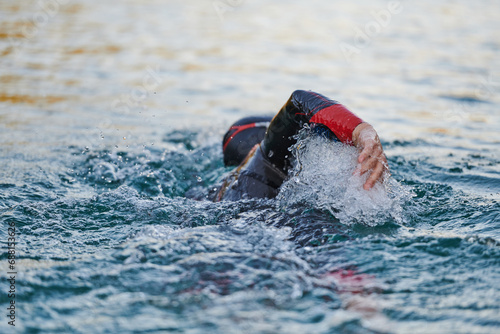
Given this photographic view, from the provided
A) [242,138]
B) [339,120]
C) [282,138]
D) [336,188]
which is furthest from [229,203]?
[242,138]

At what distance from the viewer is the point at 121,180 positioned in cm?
566

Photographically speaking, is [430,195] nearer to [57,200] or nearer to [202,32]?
[57,200]

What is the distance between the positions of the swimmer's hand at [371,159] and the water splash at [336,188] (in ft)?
0.36

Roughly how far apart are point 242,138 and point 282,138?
120 cm

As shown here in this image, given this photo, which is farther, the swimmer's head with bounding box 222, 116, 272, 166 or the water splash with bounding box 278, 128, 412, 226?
the swimmer's head with bounding box 222, 116, 272, 166

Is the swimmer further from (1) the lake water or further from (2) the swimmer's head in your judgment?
(2) the swimmer's head

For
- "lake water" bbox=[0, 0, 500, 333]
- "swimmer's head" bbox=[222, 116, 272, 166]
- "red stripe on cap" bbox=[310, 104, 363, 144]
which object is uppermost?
"red stripe on cap" bbox=[310, 104, 363, 144]

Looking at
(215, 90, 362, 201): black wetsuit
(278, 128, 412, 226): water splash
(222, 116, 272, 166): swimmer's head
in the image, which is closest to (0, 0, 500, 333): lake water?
(278, 128, 412, 226): water splash

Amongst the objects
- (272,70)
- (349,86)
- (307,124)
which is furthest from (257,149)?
(272,70)

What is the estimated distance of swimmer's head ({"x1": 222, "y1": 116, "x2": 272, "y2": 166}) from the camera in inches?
209

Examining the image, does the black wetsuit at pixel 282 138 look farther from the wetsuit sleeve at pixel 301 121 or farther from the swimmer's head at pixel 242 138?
the swimmer's head at pixel 242 138

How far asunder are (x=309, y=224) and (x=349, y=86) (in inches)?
267

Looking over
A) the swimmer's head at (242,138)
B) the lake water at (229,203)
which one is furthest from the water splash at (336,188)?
the swimmer's head at (242,138)

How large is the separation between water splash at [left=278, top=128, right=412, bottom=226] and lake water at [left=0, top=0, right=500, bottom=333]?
1 centimetres
